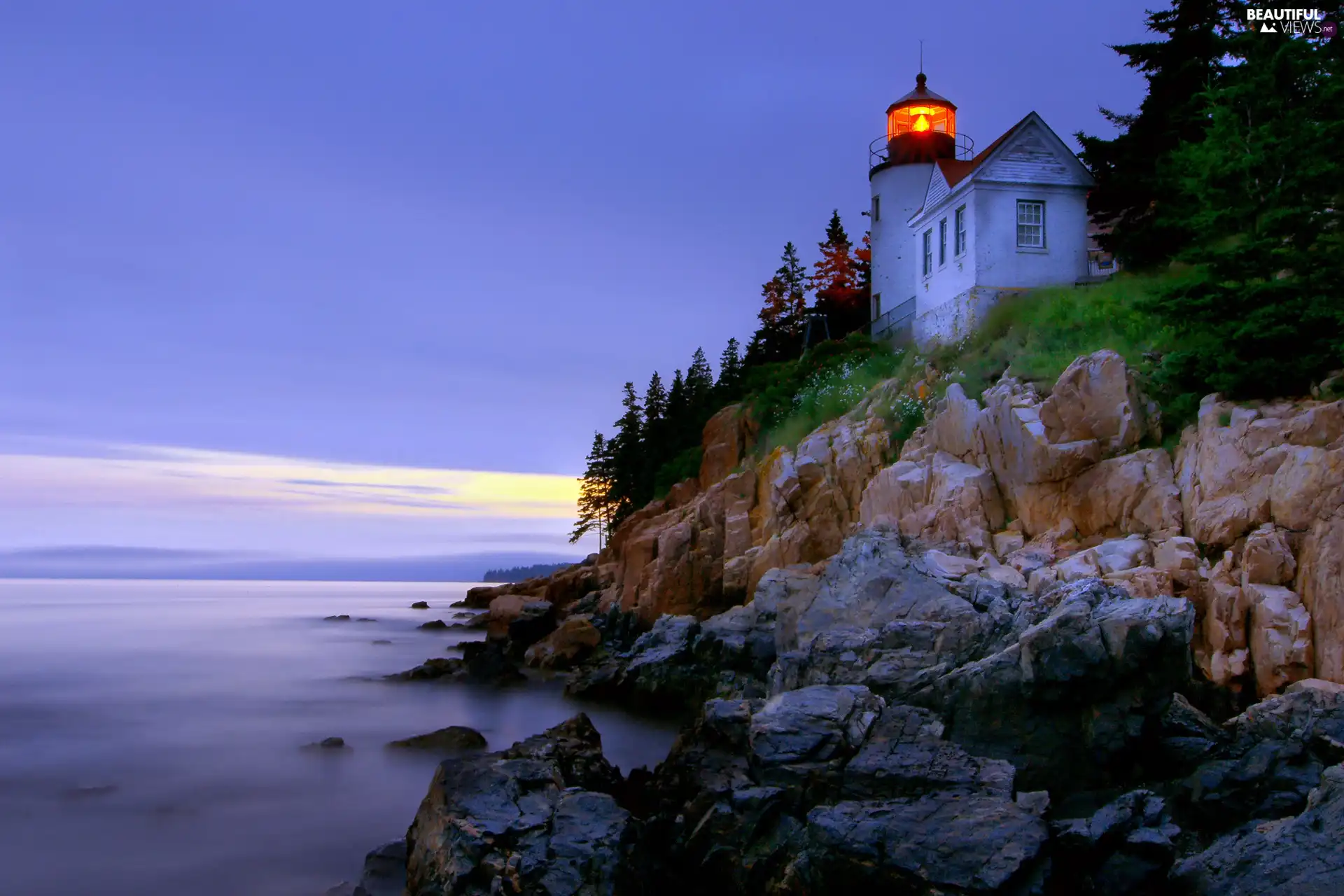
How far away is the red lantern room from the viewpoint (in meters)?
36.1

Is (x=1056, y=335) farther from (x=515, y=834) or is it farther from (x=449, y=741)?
(x=515, y=834)

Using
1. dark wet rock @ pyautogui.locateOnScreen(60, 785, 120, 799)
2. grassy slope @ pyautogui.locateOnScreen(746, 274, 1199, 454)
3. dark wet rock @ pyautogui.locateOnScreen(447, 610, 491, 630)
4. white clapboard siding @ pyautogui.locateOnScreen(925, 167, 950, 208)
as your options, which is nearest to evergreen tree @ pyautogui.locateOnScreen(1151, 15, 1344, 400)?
grassy slope @ pyautogui.locateOnScreen(746, 274, 1199, 454)

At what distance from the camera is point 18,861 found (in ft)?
41.7

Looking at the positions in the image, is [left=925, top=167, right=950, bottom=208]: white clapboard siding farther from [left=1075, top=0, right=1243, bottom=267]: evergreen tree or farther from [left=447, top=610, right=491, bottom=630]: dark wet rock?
[left=447, top=610, right=491, bottom=630]: dark wet rock

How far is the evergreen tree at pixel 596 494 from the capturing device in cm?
6575

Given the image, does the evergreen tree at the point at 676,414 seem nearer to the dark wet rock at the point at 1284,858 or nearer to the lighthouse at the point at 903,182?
the lighthouse at the point at 903,182

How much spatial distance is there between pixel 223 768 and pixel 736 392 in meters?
29.6

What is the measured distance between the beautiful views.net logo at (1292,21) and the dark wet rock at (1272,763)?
1324 cm

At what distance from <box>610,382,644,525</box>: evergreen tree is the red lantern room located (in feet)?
71.3

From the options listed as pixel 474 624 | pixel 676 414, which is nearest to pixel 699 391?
pixel 676 414

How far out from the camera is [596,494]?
228 ft

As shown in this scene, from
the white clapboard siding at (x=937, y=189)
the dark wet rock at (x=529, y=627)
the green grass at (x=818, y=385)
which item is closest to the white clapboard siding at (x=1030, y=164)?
the white clapboard siding at (x=937, y=189)

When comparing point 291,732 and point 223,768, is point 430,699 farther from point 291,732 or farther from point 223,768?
point 223,768

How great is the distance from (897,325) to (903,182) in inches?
255
